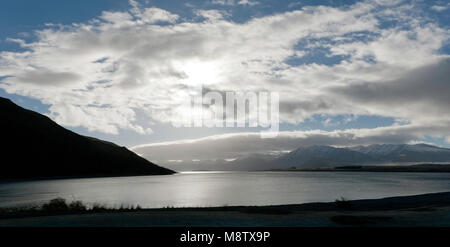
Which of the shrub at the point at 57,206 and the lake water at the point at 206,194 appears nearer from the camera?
the shrub at the point at 57,206

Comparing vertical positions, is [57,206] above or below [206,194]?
above

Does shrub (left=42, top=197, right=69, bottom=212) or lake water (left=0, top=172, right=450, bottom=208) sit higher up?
shrub (left=42, top=197, right=69, bottom=212)

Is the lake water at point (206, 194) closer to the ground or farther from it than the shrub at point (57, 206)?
closer to the ground

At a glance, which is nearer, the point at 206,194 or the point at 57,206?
the point at 57,206

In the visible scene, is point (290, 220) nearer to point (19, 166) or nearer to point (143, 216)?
point (143, 216)

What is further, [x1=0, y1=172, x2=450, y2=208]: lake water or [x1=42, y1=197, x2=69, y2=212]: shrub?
[x1=0, y1=172, x2=450, y2=208]: lake water
